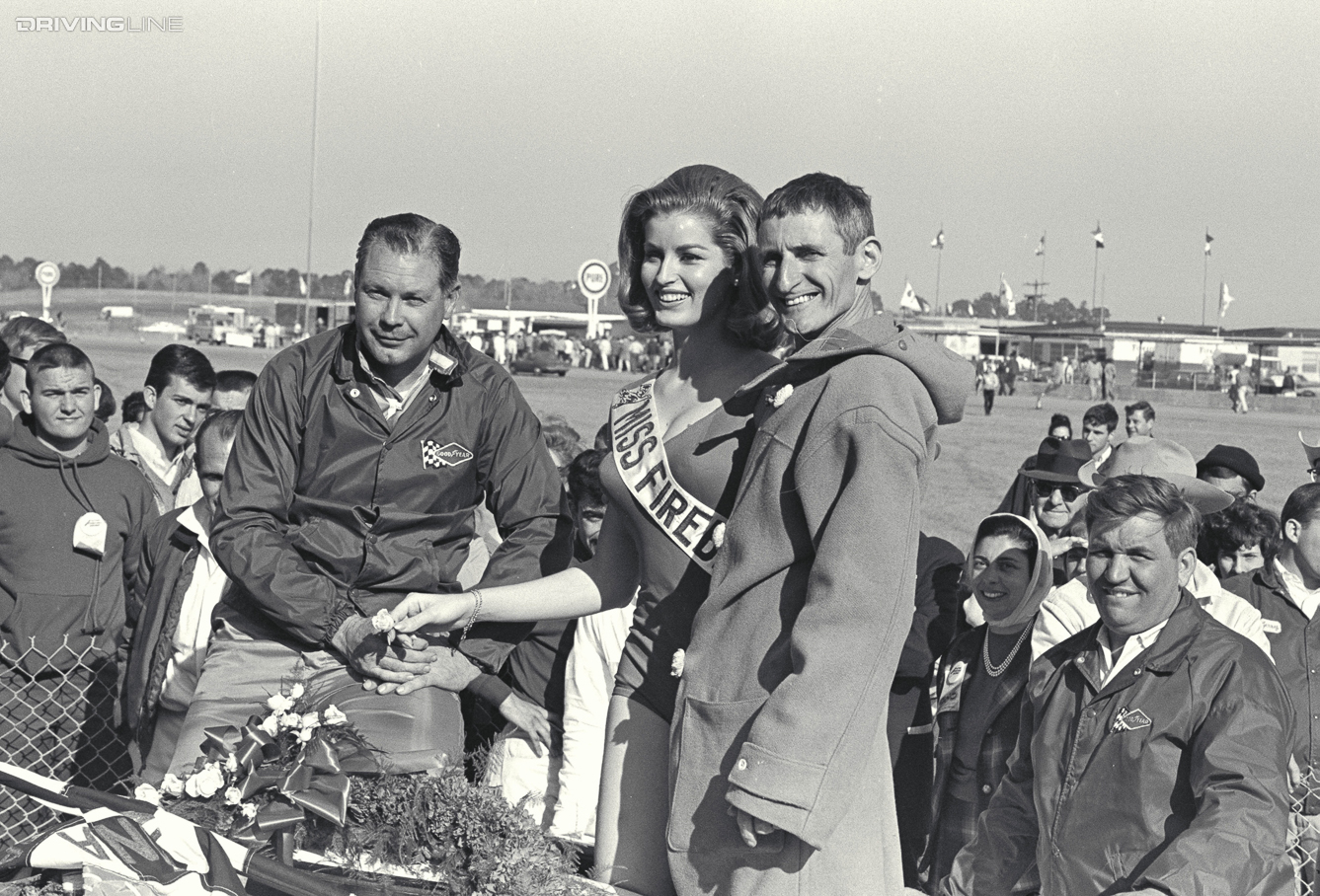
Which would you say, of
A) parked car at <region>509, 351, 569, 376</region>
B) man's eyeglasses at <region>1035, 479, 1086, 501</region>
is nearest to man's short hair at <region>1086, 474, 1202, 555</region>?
man's eyeglasses at <region>1035, 479, 1086, 501</region>

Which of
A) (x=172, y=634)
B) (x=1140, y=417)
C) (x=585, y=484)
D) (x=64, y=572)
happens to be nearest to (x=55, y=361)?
(x=64, y=572)

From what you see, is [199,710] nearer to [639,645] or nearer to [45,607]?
[639,645]

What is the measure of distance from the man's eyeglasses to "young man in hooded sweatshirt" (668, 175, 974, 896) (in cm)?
507

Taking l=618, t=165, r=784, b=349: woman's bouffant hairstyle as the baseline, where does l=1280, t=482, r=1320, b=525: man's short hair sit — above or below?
below

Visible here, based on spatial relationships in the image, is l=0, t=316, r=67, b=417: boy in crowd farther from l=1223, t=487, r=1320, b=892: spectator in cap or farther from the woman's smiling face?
l=1223, t=487, r=1320, b=892: spectator in cap

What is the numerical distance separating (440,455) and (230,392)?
4.30m

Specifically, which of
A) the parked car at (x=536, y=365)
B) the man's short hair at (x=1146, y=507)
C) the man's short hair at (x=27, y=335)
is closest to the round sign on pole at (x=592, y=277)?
the parked car at (x=536, y=365)

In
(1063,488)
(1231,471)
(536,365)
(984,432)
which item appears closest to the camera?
(1231,471)

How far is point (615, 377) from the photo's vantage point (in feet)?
160

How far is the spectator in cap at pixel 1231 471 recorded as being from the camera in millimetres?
7320

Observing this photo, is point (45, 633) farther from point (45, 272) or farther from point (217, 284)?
point (217, 284)

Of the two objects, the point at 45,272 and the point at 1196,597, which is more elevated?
the point at 45,272

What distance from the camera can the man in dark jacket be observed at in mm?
3172

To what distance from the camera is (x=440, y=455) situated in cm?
366
